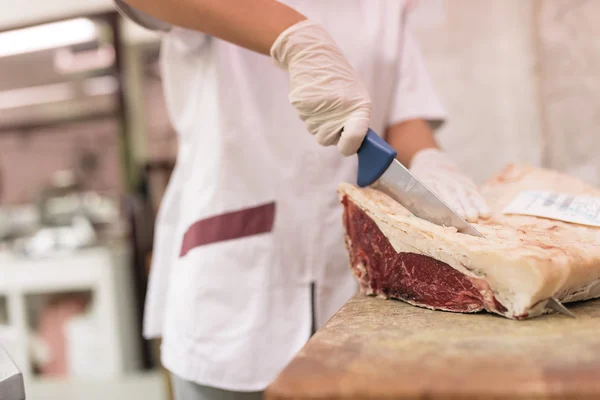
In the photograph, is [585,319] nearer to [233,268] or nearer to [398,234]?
[398,234]

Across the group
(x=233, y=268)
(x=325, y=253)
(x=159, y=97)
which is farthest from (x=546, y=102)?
(x=159, y=97)

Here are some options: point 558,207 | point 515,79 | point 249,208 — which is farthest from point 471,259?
point 515,79

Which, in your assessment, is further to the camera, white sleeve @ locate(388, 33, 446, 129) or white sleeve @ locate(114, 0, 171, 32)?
white sleeve @ locate(388, 33, 446, 129)

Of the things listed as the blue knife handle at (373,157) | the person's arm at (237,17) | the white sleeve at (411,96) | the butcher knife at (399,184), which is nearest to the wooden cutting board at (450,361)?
the butcher knife at (399,184)

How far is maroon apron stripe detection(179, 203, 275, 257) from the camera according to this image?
125 centimetres

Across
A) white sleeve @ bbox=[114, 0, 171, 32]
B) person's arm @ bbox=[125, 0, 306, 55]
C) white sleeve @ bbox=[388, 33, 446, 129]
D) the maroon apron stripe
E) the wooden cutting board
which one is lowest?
the wooden cutting board

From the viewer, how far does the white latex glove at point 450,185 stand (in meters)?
1.10

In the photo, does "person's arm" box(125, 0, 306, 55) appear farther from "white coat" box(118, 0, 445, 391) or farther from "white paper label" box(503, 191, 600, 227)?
"white paper label" box(503, 191, 600, 227)

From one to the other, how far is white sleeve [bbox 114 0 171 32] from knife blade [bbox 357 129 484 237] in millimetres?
573

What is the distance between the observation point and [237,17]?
109 cm

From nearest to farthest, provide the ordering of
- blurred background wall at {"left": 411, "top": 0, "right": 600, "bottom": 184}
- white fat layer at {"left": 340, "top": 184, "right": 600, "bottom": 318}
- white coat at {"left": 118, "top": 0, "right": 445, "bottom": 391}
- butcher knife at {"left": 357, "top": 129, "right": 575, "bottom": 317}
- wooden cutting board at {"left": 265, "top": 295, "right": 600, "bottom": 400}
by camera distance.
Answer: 1. wooden cutting board at {"left": 265, "top": 295, "right": 600, "bottom": 400}
2. white fat layer at {"left": 340, "top": 184, "right": 600, "bottom": 318}
3. butcher knife at {"left": 357, "top": 129, "right": 575, "bottom": 317}
4. white coat at {"left": 118, "top": 0, "right": 445, "bottom": 391}
5. blurred background wall at {"left": 411, "top": 0, "right": 600, "bottom": 184}

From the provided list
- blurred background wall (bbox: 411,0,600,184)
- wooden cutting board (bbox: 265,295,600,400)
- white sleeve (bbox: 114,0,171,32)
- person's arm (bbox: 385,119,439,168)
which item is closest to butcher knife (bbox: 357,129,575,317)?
wooden cutting board (bbox: 265,295,600,400)

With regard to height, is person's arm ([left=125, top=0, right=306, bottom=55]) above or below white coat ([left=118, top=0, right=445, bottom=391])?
above

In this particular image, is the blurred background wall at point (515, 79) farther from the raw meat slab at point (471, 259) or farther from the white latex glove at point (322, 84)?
the white latex glove at point (322, 84)
